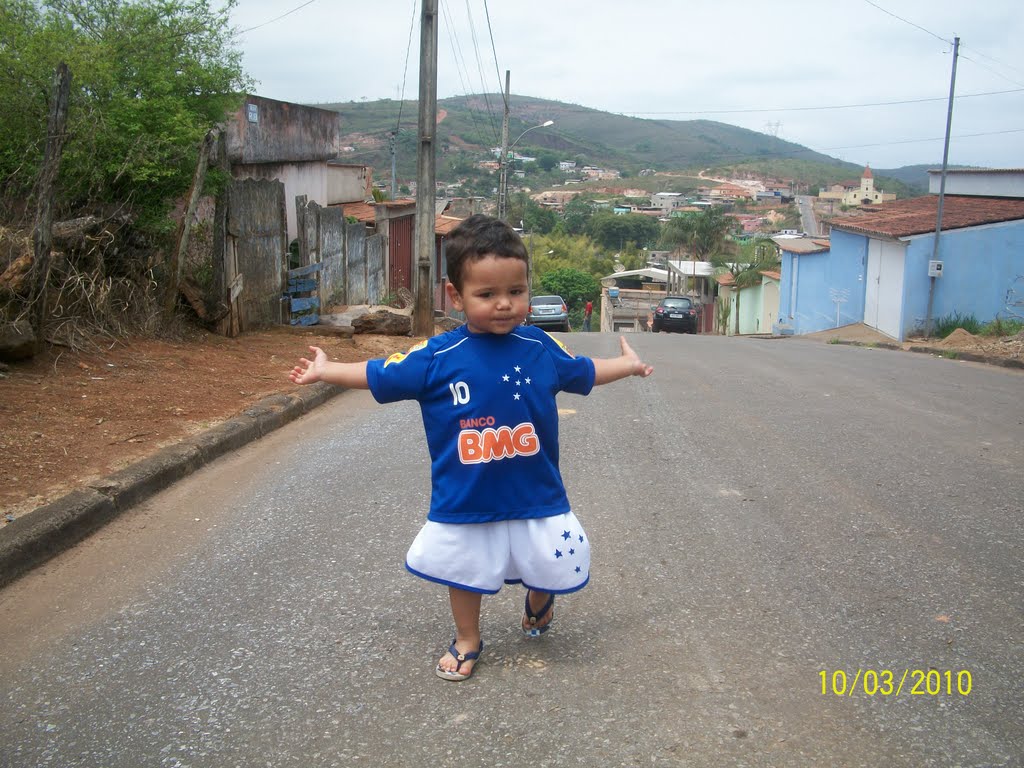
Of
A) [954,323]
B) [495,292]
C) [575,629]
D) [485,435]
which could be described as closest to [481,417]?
[485,435]

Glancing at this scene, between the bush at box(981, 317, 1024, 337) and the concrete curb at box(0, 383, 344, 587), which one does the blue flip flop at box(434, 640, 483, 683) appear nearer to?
the concrete curb at box(0, 383, 344, 587)

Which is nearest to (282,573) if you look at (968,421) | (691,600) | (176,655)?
(176,655)

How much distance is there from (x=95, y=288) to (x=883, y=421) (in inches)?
271

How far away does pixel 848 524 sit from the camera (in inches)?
201

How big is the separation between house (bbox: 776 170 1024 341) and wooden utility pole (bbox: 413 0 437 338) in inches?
536

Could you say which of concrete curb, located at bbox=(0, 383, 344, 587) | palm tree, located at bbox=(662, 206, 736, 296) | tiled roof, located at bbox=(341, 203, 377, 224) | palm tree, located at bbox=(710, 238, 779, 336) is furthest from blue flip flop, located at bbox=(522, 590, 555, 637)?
palm tree, located at bbox=(662, 206, 736, 296)

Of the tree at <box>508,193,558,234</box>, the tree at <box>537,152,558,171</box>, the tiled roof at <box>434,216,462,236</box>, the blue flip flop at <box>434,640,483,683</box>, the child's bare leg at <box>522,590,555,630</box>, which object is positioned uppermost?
the tree at <box>537,152,558,171</box>

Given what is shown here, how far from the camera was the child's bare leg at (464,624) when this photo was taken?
11.0 ft

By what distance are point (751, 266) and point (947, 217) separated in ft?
68.1

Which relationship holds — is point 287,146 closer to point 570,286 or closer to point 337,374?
point 337,374

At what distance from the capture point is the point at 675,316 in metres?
38.6

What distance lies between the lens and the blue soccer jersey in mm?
3258

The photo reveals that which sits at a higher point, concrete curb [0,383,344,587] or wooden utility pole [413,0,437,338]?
wooden utility pole [413,0,437,338]

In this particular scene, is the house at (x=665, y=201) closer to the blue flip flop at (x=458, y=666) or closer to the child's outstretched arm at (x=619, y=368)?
the child's outstretched arm at (x=619, y=368)
